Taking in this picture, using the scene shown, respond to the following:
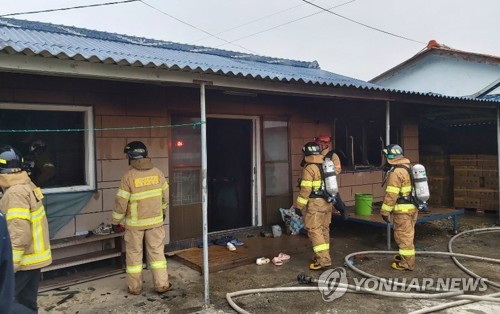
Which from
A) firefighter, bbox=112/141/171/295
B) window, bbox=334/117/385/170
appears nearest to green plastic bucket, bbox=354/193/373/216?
window, bbox=334/117/385/170

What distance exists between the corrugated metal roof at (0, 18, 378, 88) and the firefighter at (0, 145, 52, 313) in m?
1.04

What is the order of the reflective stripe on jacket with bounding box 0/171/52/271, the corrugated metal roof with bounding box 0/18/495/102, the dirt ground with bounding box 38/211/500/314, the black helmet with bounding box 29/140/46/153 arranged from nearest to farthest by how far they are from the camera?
the reflective stripe on jacket with bounding box 0/171/52/271 < the corrugated metal roof with bounding box 0/18/495/102 < the dirt ground with bounding box 38/211/500/314 < the black helmet with bounding box 29/140/46/153

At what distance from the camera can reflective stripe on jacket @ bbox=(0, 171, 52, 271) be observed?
3203 millimetres

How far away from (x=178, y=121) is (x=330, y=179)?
2.66 metres

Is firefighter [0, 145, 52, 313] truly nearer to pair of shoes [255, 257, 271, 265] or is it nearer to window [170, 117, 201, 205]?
window [170, 117, 201, 205]

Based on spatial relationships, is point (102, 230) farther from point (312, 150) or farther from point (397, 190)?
point (397, 190)

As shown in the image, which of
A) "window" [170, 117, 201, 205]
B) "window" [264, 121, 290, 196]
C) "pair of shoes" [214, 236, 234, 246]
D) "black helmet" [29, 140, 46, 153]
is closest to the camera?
"black helmet" [29, 140, 46, 153]

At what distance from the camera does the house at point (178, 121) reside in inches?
174

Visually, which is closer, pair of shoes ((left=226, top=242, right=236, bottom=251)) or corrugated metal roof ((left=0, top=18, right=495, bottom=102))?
corrugated metal roof ((left=0, top=18, right=495, bottom=102))

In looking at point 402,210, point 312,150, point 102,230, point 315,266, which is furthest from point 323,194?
point 102,230

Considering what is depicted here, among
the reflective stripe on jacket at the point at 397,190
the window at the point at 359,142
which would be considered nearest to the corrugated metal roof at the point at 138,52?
the window at the point at 359,142

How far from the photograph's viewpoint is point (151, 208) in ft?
15.6

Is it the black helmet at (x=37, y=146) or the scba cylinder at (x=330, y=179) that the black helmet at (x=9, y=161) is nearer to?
the black helmet at (x=37, y=146)

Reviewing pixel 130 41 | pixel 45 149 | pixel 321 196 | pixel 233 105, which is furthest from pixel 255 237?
pixel 130 41
